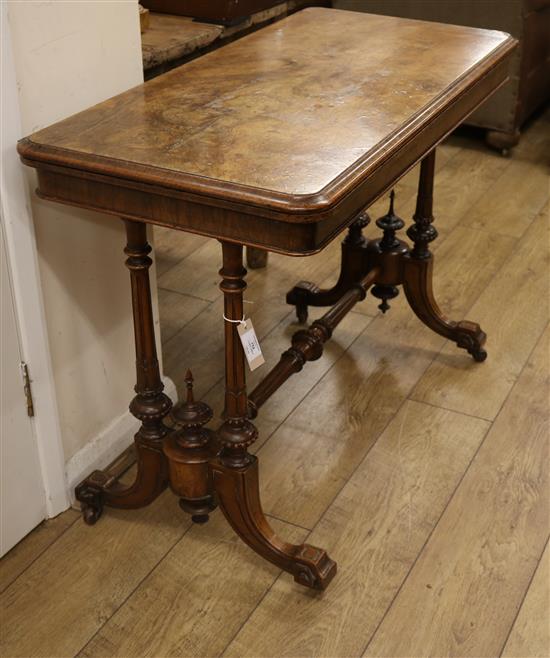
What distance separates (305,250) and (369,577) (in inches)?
29.2

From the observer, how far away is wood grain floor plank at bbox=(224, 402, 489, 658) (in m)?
1.75

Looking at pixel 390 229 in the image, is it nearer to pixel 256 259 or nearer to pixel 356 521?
pixel 256 259

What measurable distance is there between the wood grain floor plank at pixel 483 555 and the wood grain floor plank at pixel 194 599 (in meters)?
0.26

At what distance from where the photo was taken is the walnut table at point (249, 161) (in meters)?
1.47

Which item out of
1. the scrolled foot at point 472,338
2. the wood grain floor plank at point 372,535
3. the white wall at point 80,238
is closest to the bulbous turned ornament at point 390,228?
the scrolled foot at point 472,338

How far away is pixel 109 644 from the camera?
5.68 ft

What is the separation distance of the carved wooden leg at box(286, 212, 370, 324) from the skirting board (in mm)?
663

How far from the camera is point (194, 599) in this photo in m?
1.83

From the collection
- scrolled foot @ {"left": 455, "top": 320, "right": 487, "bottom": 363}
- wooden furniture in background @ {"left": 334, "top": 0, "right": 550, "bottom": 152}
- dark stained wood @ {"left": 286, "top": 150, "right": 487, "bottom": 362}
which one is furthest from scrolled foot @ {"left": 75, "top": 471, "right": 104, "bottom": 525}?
wooden furniture in background @ {"left": 334, "top": 0, "right": 550, "bottom": 152}

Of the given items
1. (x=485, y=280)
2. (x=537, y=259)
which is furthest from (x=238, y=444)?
(x=537, y=259)

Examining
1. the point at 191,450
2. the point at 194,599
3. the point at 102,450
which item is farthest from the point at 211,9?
the point at 194,599

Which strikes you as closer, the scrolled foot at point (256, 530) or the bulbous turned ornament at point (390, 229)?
the scrolled foot at point (256, 530)

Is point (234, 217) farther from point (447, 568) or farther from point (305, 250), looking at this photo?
point (447, 568)

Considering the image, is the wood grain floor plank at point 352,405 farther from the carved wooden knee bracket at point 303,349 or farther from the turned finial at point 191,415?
the turned finial at point 191,415
